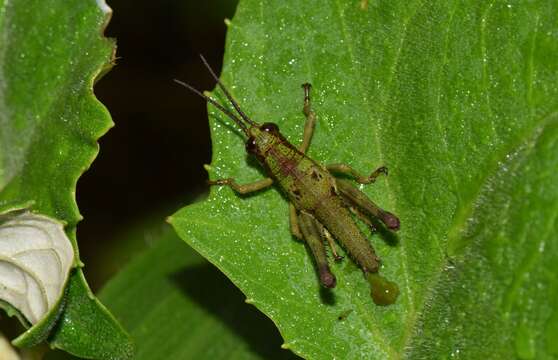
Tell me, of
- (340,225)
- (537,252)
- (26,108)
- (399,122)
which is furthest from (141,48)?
(537,252)

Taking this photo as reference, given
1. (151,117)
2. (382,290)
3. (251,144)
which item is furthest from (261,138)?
(151,117)

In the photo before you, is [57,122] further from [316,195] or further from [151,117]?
[151,117]

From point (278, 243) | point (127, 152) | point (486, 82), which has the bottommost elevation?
point (127, 152)

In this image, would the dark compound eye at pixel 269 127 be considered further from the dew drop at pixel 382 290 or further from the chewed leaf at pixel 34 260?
the chewed leaf at pixel 34 260

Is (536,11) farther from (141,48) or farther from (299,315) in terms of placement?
(141,48)

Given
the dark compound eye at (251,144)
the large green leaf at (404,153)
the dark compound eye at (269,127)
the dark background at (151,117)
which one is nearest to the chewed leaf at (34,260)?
the large green leaf at (404,153)
